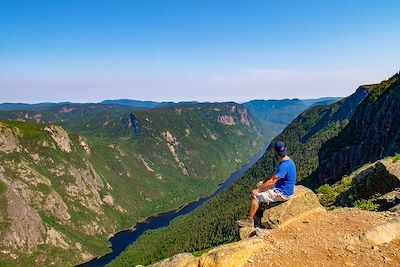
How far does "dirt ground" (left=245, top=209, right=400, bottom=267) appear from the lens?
21516mm

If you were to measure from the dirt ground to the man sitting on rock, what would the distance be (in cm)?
224

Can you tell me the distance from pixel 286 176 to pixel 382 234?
6.81 meters

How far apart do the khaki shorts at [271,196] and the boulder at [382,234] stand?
5.61 meters

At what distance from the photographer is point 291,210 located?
26.5 m

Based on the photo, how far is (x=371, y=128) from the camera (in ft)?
399

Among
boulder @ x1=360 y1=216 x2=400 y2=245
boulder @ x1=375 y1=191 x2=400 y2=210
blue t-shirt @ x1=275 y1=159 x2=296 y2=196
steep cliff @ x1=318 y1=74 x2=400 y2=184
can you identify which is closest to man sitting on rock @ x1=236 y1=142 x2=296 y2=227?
blue t-shirt @ x1=275 y1=159 x2=296 y2=196

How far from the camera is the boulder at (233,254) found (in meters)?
21.6

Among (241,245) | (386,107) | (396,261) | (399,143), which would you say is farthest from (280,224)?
(386,107)

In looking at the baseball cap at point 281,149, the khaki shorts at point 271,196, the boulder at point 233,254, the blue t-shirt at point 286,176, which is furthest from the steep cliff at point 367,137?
the boulder at point 233,254

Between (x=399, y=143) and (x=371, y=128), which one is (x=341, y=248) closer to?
(x=399, y=143)

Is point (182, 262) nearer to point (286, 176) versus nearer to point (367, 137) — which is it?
point (286, 176)

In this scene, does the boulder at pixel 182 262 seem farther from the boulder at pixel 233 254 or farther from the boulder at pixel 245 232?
the boulder at pixel 245 232

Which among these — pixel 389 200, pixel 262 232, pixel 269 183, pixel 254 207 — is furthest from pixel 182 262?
pixel 389 200

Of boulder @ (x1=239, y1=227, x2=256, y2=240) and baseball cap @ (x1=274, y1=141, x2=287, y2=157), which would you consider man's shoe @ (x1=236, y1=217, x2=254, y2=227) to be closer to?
boulder @ (x1=239, y1=227, x2=256, y2=240)
